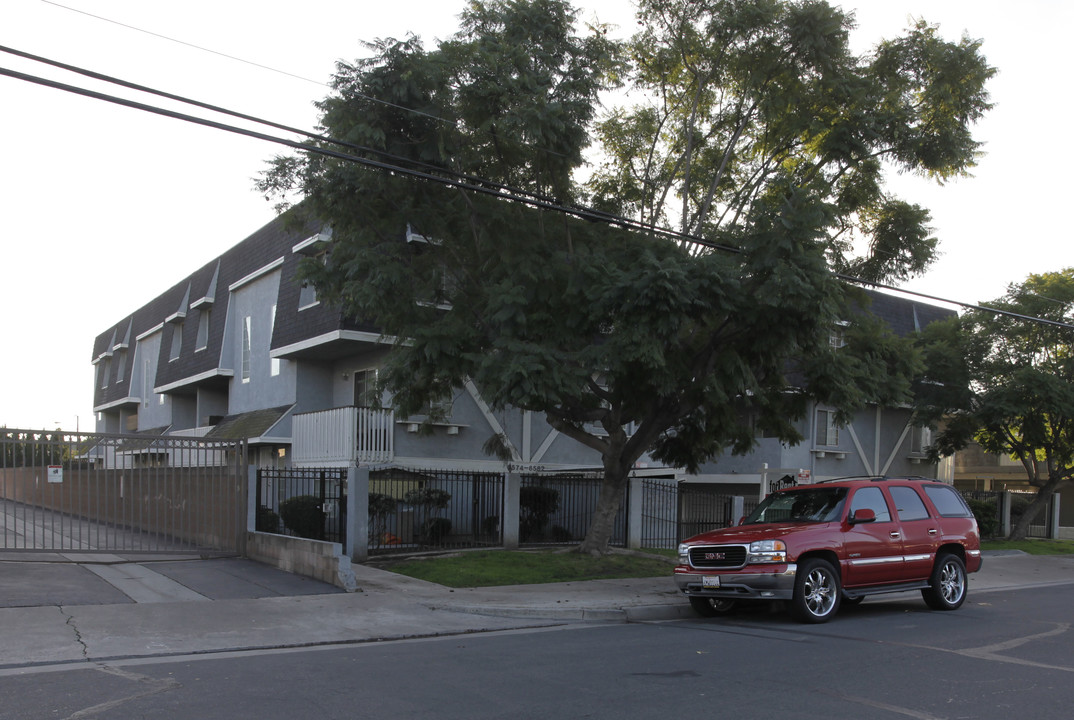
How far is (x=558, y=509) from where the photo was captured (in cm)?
2088

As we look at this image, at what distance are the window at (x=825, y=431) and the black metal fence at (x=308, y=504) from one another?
17.2 metres

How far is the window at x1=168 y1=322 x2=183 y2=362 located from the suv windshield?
27897mm

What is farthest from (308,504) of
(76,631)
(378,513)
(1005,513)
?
(1005,513)

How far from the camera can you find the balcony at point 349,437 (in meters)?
21.2

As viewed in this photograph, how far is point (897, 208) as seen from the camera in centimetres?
1766

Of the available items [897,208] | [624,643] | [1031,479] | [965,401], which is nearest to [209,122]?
[624,643]

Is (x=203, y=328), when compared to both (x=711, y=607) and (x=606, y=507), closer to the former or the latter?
(x=606, y=507)

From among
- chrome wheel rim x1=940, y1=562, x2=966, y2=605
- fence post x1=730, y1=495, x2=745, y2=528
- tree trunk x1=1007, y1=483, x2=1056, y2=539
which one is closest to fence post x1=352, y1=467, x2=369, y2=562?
fence post x1=730, y1=495, x2=745, y2=528

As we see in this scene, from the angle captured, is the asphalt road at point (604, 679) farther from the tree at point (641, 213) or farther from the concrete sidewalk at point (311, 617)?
the tree at point (641, 213)

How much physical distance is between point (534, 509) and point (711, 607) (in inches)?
318

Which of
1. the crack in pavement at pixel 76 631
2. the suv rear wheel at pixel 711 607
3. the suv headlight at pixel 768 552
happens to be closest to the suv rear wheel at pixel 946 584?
the suv rear wheel at pixel 711 607

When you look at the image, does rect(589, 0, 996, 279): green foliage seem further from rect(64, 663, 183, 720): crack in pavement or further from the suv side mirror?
rect(64, 663, 183, 720): crack in pavement

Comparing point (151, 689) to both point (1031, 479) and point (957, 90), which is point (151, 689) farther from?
point (1031, 479)

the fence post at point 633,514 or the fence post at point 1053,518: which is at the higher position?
the fence post at point 633,514
